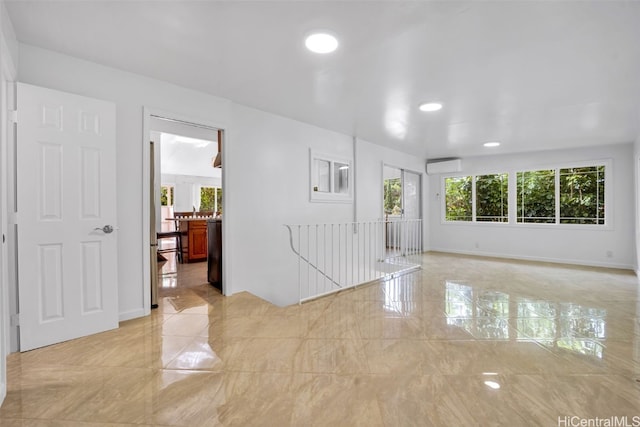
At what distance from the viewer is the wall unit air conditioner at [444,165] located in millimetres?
6754

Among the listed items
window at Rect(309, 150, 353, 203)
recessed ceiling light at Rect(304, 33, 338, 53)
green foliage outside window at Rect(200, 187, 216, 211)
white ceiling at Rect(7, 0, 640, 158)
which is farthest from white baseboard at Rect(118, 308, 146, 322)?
green foliage outside window at Rect(200, 187, 216, 211)

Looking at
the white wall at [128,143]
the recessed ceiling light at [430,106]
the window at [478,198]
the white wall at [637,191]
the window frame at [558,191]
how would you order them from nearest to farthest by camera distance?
the white wall at [128,143], the recessed ceiling light at [430,106], the white wall at [637,191], the window frame at [558,191], the window at [478,198]

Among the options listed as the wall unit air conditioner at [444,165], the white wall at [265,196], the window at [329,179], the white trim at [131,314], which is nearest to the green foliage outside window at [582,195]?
the wall unit air conditioner at [444,165]

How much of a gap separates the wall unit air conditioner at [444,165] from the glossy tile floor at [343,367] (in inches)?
157

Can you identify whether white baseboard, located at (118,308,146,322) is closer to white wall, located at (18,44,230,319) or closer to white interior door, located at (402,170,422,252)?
white wall, located at (18,44,230,319)

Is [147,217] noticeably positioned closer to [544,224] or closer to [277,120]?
[277,120]

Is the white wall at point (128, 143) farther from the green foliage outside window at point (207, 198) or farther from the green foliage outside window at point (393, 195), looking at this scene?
the green foliage outside window at point (207, 198)

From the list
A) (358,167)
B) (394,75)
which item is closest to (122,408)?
(394,75)

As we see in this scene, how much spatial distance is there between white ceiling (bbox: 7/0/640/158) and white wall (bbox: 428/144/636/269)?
2195mm

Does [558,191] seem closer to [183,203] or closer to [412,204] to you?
[412,204]

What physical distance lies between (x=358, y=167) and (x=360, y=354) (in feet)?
11.9

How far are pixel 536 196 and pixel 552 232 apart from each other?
0.79m

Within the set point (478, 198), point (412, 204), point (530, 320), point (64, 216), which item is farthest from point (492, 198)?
point (64, 216)

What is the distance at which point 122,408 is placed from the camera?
1.55m
